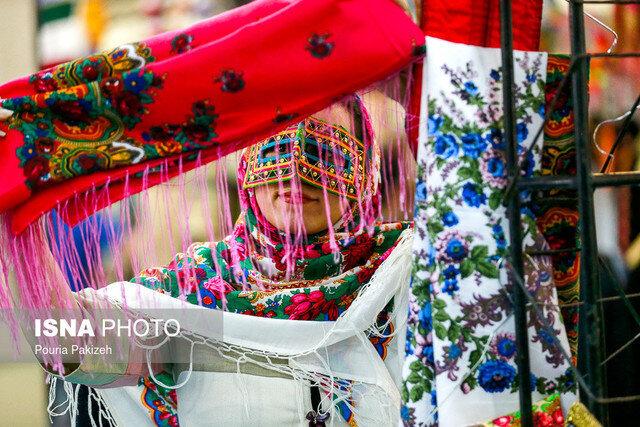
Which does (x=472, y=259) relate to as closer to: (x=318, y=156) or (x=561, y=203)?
(x=561, y=203)

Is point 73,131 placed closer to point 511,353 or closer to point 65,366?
point 65,366

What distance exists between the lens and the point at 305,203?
147 centimetres

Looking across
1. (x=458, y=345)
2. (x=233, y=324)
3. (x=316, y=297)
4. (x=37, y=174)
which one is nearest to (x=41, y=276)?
(x=37, y=174)

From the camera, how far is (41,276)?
127 centimetres

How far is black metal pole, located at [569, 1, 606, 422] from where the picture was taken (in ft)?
2.88

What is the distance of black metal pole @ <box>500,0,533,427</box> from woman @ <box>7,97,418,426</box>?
479 millimetres

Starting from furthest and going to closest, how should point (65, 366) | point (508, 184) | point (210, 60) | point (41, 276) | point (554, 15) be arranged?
point (554, 15)
point (65, 366)
point (41, 276)
point (210, 60)
point (508, 184)

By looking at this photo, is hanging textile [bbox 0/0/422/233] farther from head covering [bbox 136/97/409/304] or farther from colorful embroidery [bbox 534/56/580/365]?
head covering [bbox 136/97/409/304]

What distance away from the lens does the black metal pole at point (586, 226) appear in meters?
0.88

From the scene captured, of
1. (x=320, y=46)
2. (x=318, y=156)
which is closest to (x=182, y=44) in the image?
(x=320, y=46)

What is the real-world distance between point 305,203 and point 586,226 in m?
0.67

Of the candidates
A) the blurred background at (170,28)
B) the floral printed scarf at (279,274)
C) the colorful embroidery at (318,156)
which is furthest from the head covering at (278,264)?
the blurred background at (170,28)

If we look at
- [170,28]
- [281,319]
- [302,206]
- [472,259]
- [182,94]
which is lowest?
[281,319]

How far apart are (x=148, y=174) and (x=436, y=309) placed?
47cm
